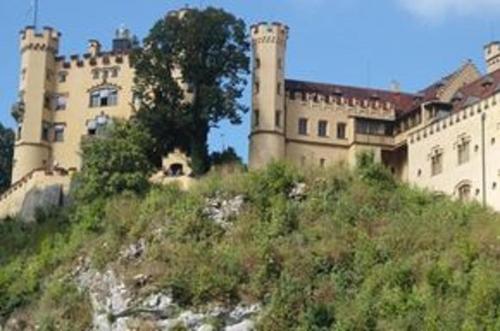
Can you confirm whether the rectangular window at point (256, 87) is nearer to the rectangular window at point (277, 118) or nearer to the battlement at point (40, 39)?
the rectangular window at point (277, 118)

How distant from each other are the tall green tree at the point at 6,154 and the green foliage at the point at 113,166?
1748 centimetres

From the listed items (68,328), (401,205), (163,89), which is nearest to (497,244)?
(401,205)

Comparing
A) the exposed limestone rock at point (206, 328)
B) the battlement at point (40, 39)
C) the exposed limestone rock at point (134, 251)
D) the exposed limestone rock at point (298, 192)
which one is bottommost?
the exposed limestone rock at point (206, 328)

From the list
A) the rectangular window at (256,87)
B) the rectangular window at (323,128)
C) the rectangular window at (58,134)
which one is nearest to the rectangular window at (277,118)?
the rectangular window at (256,87)

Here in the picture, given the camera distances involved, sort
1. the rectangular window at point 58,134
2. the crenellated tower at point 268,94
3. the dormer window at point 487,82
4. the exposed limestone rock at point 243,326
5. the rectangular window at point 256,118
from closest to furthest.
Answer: the exposed limestone rock at point 243,326, the dormer window at point 487,82, the crenellated tower at point 268,94, the rectangular window at point 256,118, the rectangular window at point 58,134

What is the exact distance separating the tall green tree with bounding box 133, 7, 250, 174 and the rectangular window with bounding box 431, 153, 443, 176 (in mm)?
9604

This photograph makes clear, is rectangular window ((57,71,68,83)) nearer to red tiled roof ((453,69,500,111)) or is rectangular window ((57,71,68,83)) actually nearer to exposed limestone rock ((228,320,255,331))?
red tiled roof ((453,69,500,111))

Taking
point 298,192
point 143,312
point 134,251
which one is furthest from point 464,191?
point 143,312

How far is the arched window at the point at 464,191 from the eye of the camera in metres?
56.1

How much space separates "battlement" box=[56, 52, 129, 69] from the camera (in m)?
67.8

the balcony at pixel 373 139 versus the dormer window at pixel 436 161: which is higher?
the balcony at pixel 373 139

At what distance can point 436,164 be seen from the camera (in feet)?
196

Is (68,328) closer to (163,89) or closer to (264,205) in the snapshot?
(264,205)

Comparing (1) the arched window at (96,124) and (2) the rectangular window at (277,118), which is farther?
(1) the arched window at (96,124)
